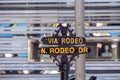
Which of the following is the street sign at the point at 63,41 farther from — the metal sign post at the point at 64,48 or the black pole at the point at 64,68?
the black pole at the point at 64,68

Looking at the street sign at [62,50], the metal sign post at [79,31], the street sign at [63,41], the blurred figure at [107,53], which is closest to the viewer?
the street sign at [62,50]

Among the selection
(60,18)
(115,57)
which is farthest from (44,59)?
(115,57)

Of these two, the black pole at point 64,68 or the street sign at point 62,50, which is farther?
the black pole at point 64,68

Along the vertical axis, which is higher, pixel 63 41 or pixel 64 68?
pixel 63 41

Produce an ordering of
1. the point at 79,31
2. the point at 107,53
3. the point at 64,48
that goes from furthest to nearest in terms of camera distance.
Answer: the point at 107,53
the point at 79,31
the point at 64,48

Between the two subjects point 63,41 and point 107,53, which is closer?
point 63,41

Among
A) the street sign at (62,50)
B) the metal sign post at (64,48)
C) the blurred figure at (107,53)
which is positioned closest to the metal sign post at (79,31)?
the metal sign post at (64,48)

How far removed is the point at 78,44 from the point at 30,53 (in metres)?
5.77

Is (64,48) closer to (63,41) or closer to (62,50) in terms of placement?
(62,50)

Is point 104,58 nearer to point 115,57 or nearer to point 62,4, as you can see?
point 115,57

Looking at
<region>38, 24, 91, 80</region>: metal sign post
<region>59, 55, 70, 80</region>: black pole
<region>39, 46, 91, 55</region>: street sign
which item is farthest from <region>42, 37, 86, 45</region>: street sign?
<region>59, 55, 70, 80</region>: black pole

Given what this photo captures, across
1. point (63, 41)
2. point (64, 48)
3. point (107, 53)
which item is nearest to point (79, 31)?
point (63, 41)

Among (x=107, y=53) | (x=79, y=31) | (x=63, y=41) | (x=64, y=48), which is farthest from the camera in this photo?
(x=107, y=53)

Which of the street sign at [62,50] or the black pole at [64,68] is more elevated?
the street sign at [62,50]
